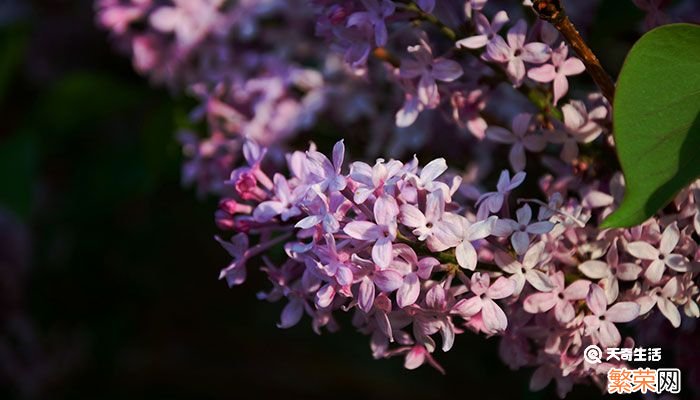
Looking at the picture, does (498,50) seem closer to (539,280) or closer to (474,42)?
(474,42)

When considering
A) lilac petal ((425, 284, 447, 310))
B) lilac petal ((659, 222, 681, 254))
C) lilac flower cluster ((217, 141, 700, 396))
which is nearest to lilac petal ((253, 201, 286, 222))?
lilac flower cluster ((217, 141, 700, 396))

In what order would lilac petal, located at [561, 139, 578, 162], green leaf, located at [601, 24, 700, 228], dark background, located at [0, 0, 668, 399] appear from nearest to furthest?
green leaf, located at [601, 24, 700, 228] → lilac petal, located at [561, 139, 578, 162] → dark background, located at [0, 0, 668, 399]

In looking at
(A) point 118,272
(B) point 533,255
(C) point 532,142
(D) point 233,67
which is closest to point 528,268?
(B) point 533,255

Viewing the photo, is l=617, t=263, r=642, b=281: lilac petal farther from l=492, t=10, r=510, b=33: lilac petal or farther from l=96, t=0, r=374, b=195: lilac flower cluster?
l=96, t=0, r=374, b=195: lilac flower cluster

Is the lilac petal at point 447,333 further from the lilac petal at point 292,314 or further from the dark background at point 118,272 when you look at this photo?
the dark background at point 118,272

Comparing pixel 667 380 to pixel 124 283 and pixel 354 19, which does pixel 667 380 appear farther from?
pixel 124 283

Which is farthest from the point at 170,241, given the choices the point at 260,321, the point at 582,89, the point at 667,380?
the point at 667,380
